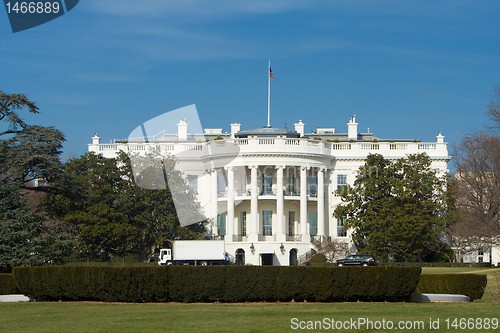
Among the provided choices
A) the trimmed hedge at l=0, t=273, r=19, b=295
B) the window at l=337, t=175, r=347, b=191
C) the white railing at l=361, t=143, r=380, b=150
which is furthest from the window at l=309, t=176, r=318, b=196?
the trimmed hedge at l=0, t=273, r=19, b=295

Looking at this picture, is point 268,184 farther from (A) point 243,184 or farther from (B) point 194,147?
(B) point 194,147

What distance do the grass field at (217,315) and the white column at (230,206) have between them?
31812mm

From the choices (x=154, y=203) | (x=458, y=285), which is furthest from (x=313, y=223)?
(x=458, y=285)

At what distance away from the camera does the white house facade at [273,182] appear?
5672cm

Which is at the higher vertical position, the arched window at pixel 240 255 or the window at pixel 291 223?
the window at pixel 291 223

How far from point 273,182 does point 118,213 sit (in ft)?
50.4

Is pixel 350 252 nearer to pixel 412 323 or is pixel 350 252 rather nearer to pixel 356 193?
pixel 356 193

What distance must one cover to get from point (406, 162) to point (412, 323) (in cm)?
3596

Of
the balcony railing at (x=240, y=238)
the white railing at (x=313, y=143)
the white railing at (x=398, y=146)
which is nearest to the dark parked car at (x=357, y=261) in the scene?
the balcony railing at (x=240, y=238)

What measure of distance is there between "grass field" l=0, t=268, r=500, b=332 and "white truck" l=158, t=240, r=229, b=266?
23.1 meters

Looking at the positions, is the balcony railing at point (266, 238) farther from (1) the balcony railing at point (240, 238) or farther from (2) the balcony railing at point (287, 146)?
(2) the balcony railing at point (287, 146)

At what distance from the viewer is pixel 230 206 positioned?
5691 cm

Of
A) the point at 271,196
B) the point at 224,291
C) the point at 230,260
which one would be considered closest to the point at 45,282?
the point at 224,291

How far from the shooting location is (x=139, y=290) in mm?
24969
